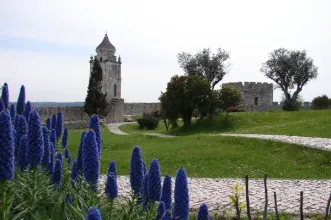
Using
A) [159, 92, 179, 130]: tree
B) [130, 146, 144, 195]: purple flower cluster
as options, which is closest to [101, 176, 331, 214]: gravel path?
[130, 146, 144, 195]: purple flower cluster

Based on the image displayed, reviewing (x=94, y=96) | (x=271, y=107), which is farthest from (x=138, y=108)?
(x=271, y=107)

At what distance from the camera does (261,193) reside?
981cm

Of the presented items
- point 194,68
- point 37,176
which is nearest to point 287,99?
point 194,68

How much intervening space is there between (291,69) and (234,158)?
123 feet

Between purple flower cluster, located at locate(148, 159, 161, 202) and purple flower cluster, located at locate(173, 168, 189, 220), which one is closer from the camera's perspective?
purple flower cluster, located at locate(173, 168, 189, 220)

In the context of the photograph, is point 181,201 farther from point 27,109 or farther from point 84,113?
point 84,113

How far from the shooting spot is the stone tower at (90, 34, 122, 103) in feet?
158

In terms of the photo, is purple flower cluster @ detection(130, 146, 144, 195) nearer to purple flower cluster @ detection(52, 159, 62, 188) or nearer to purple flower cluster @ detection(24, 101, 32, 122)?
purple flower cluster @ detection(52, 159, 62, 188)

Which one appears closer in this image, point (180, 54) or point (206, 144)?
point (206, 144)

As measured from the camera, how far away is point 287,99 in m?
50.0

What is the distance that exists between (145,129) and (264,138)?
65.3 feet

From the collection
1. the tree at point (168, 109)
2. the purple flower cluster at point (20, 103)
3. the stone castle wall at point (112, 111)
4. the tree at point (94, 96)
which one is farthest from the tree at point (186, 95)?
the purple flower cluster at point (20, 103)

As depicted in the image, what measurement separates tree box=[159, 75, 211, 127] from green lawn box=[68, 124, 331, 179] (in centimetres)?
1134

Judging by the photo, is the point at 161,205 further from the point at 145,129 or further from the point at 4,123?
the point at 145,129
